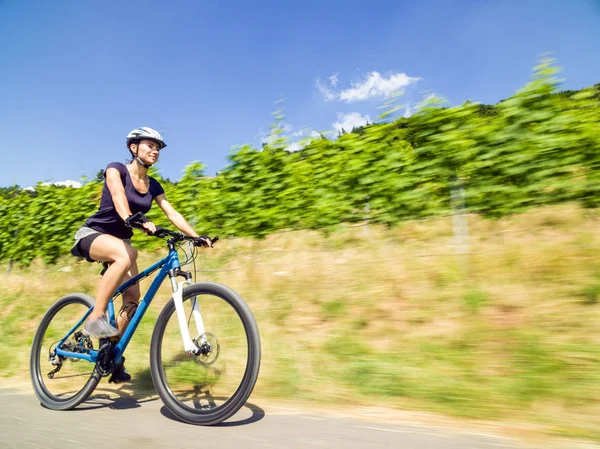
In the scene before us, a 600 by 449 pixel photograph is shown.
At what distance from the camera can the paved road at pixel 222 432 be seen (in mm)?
2592

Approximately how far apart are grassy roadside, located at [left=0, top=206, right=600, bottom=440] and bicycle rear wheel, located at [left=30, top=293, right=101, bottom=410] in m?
0.67

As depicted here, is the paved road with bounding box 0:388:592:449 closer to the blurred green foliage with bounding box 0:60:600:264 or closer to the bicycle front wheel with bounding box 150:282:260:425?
the bicycle front wheel with bounding box 150:282:260:425

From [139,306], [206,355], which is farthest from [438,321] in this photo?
[139,306]

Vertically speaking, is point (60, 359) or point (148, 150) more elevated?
point (148, 150)

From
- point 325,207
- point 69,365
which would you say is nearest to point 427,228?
point 325,207

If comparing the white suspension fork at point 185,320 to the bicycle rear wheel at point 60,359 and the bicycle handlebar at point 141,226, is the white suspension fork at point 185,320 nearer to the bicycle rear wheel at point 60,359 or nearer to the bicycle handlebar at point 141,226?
the bicycle handlebar at point 141,226

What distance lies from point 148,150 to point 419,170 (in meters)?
3.34

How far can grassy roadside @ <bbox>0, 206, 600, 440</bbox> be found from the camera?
319 cm

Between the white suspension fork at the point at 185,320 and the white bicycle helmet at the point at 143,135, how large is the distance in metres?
1.26

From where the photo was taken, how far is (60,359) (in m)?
4.25

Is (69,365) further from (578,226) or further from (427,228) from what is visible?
(578,226)

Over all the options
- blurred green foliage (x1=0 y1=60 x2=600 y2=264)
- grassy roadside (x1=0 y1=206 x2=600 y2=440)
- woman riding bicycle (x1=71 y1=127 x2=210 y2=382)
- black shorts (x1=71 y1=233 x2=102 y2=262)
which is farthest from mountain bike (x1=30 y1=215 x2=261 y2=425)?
blurred green foliage (x1=0 y1=60 x2=600 y2=264)

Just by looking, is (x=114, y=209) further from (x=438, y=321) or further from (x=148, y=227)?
(x=438, y=321)

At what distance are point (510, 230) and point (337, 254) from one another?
2313 mm
